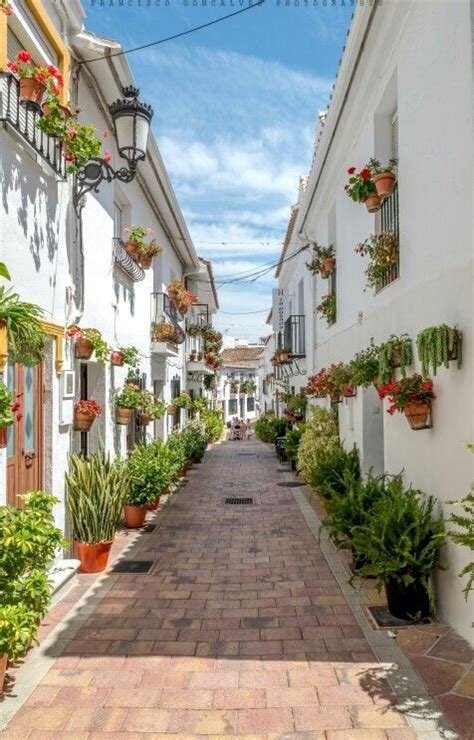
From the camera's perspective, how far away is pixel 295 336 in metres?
15.0

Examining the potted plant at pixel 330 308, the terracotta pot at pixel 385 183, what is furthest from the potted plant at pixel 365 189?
the potted plant at pixel 330 308

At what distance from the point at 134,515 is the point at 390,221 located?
218 inches

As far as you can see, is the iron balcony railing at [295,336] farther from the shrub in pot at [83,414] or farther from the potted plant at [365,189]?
the shrub in pot at [83,414]

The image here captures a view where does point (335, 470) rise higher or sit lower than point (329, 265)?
lower

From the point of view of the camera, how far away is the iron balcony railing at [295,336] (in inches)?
571

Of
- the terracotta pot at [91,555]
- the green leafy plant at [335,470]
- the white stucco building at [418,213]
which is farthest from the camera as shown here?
the green leafy plant at [335,470]

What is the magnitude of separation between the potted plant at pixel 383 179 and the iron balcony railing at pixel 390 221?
17 centimetres

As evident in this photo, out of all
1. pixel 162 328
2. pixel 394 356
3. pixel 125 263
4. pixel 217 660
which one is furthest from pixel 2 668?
pixel 162 328

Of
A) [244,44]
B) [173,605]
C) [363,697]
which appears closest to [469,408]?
[363,697]

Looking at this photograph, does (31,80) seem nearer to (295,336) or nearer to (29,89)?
(29,89)

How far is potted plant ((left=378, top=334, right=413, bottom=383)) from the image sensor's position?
5301mm

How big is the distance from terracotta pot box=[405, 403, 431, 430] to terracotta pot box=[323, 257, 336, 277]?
230 inches

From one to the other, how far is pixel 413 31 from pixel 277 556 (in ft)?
20.1

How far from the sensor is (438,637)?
4.19m
